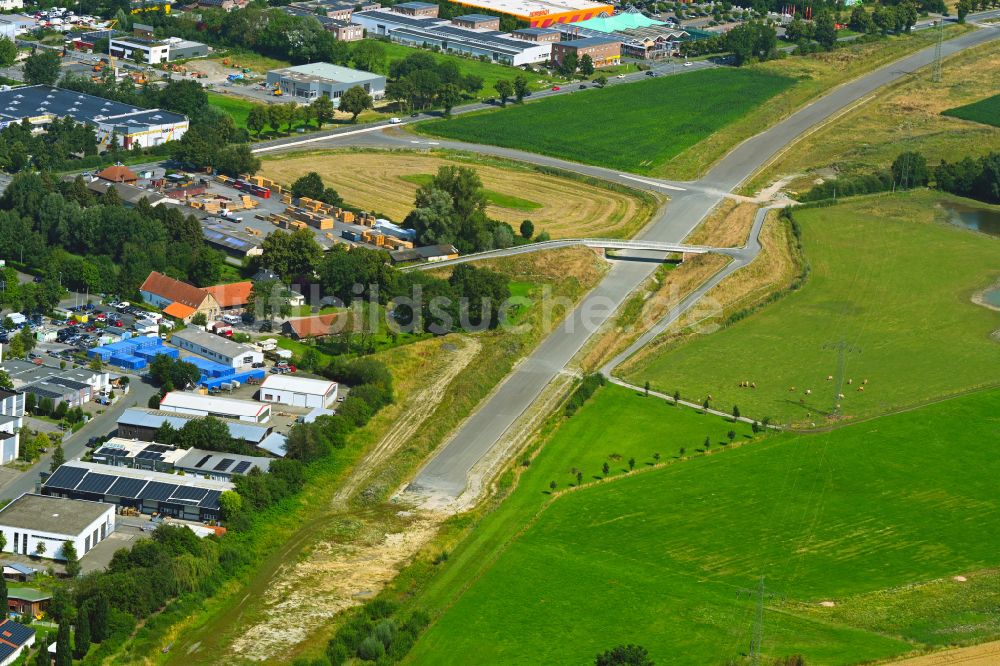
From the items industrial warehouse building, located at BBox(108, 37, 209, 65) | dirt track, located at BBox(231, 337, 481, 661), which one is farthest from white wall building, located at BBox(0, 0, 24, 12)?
dirt track, located at BBox(231, 337, 481, 661)

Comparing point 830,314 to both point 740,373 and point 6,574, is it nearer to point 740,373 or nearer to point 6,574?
point 740,373

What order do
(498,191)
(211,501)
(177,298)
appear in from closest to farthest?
1. (211,501)
2. (177,298)
3. (498,191)

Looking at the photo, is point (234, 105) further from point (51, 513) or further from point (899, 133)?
point (51, 513)

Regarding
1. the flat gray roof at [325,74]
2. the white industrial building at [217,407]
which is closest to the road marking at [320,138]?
the flat gray roof at [325,74]

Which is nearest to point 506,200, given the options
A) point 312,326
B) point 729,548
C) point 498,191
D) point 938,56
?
point 498,191

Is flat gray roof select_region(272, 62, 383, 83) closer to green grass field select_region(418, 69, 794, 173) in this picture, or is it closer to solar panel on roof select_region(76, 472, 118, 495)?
green grass field select_region(418, 69, 794, 173)

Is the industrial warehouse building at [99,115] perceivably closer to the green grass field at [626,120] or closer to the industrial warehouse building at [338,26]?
the green grass field at [626,120]

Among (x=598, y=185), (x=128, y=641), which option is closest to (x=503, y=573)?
(x=128, y=641)
